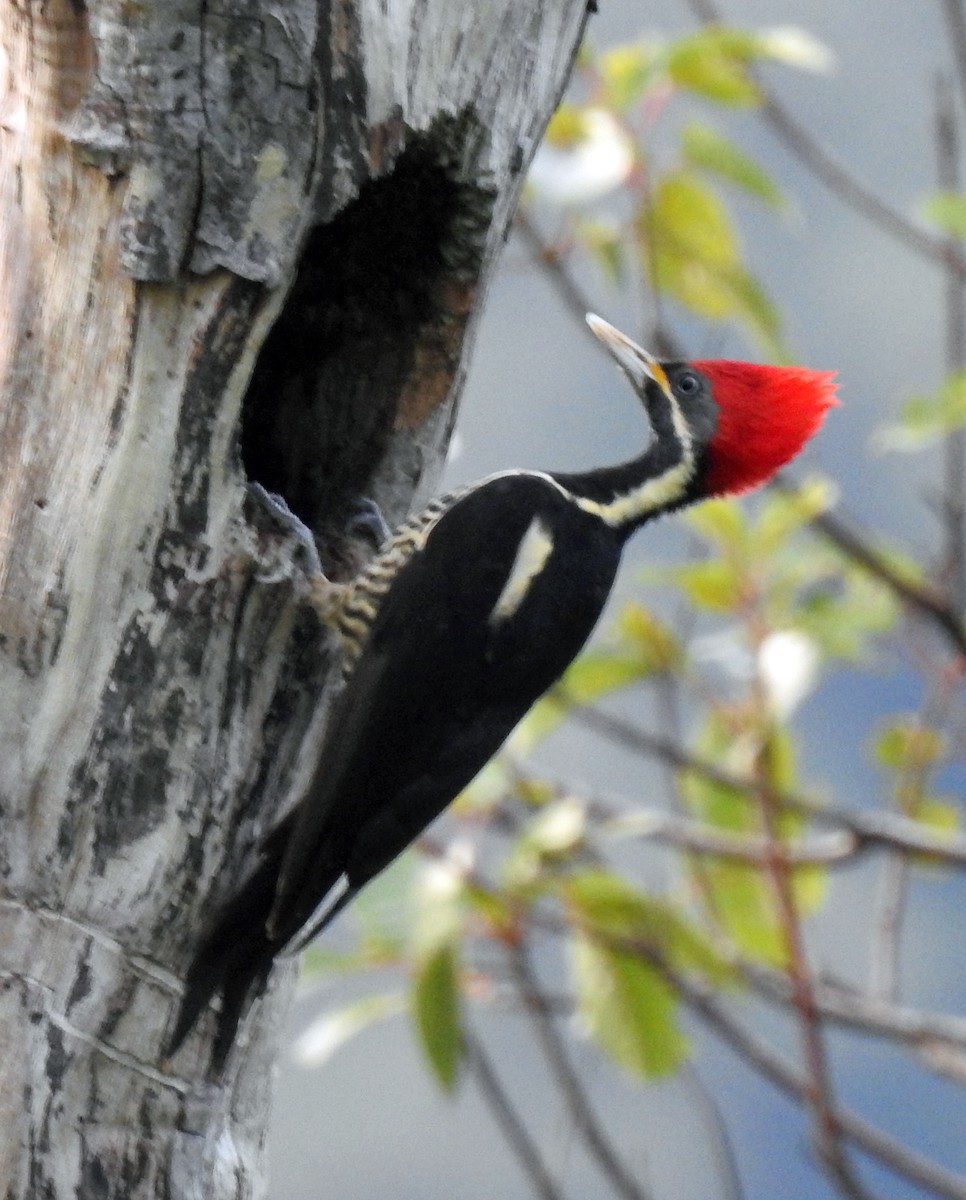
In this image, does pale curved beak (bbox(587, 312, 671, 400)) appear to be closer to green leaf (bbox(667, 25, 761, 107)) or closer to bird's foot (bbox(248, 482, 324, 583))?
green leaf (bbox(667, 25, 761, 107))

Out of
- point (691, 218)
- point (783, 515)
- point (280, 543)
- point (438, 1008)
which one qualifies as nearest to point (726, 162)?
point (691, 218)

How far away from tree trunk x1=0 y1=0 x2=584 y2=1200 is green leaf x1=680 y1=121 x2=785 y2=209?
2.96ft

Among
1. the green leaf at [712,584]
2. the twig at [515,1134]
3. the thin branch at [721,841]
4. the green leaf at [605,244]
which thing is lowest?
the twig at [515,1134]

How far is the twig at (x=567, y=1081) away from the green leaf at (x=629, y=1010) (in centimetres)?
10

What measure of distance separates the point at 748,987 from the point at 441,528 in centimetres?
141

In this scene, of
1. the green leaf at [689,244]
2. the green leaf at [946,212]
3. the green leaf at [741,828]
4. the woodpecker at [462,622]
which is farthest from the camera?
the green leaf at [741,828]

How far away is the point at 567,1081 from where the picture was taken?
344cm

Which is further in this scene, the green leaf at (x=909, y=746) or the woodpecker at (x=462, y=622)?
the green leaf at (x=909, y=746)

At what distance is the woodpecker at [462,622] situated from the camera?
2.38 metres

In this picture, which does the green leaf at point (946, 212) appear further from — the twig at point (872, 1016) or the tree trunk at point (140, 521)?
the twig at point (872, 1016)

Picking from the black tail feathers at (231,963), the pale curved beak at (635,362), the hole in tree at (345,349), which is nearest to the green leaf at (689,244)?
the pale curved beak at (635,362)

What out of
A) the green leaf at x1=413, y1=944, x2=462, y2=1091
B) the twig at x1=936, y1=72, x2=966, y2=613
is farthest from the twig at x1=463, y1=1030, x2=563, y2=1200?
the twig at x1=936, y1=72, x2=966, y2=613

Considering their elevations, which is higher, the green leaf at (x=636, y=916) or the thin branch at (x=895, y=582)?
the thin branch at (x=895, y=582)

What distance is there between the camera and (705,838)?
3867 millimetres
